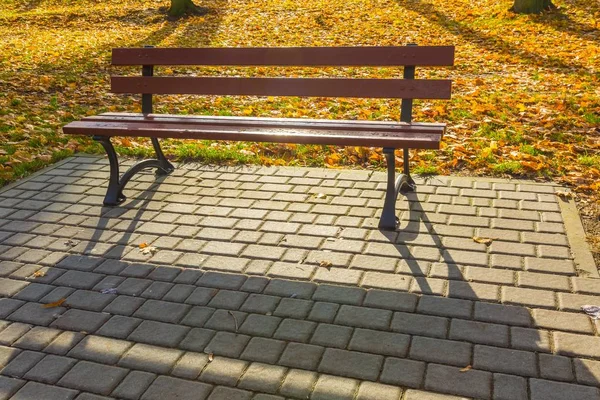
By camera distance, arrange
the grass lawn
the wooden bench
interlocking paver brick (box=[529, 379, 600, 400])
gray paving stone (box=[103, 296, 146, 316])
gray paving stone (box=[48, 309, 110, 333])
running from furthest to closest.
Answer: the grass lawn, the wooden bench, gray paving stone (box=[103, 296, 146, 316]), gray paving stone (box=[48, 309, 110, 333]), interlocking paver brick (box=[529, 379, 600, 400])

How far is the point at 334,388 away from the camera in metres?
2.75

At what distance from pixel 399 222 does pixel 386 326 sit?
1314mm

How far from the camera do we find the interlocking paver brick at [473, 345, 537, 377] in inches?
111

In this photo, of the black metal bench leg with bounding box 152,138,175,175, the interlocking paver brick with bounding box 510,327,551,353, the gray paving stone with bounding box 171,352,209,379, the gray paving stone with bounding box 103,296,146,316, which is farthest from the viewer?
the black metal bench leg with bounding box 152,138,175,175

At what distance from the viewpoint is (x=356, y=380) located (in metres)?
2.80

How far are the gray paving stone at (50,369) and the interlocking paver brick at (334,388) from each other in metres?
1.17

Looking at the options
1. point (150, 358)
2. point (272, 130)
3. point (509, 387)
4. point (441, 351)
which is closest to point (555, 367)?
point (509, 387)

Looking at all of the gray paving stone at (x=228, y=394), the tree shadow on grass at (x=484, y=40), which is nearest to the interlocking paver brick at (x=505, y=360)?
the gray paving stone at (x=228, y=394)

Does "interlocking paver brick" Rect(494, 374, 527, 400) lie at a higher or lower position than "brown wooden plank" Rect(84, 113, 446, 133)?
lower

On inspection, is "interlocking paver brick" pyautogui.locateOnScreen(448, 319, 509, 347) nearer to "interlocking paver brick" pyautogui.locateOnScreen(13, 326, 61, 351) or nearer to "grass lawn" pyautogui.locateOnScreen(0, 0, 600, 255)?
"interlocking paver brick" pyautogui.locateOnScreen(13, 326, 61, 351)

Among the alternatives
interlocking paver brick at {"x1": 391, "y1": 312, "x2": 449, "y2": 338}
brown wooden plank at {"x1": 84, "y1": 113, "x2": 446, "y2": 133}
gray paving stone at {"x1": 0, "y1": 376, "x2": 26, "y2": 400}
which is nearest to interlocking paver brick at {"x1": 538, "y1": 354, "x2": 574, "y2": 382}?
interlocking paver brick at {"x1": 391, "y1": 312, "x2": 449, "y2": 338}

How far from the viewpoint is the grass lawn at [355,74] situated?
570 cm

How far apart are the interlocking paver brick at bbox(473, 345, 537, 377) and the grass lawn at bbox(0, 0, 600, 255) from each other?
2.28 metres

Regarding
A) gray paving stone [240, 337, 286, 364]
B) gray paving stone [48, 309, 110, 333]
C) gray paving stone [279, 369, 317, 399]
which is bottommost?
gray paving stone [48, 309, 110, 333]
